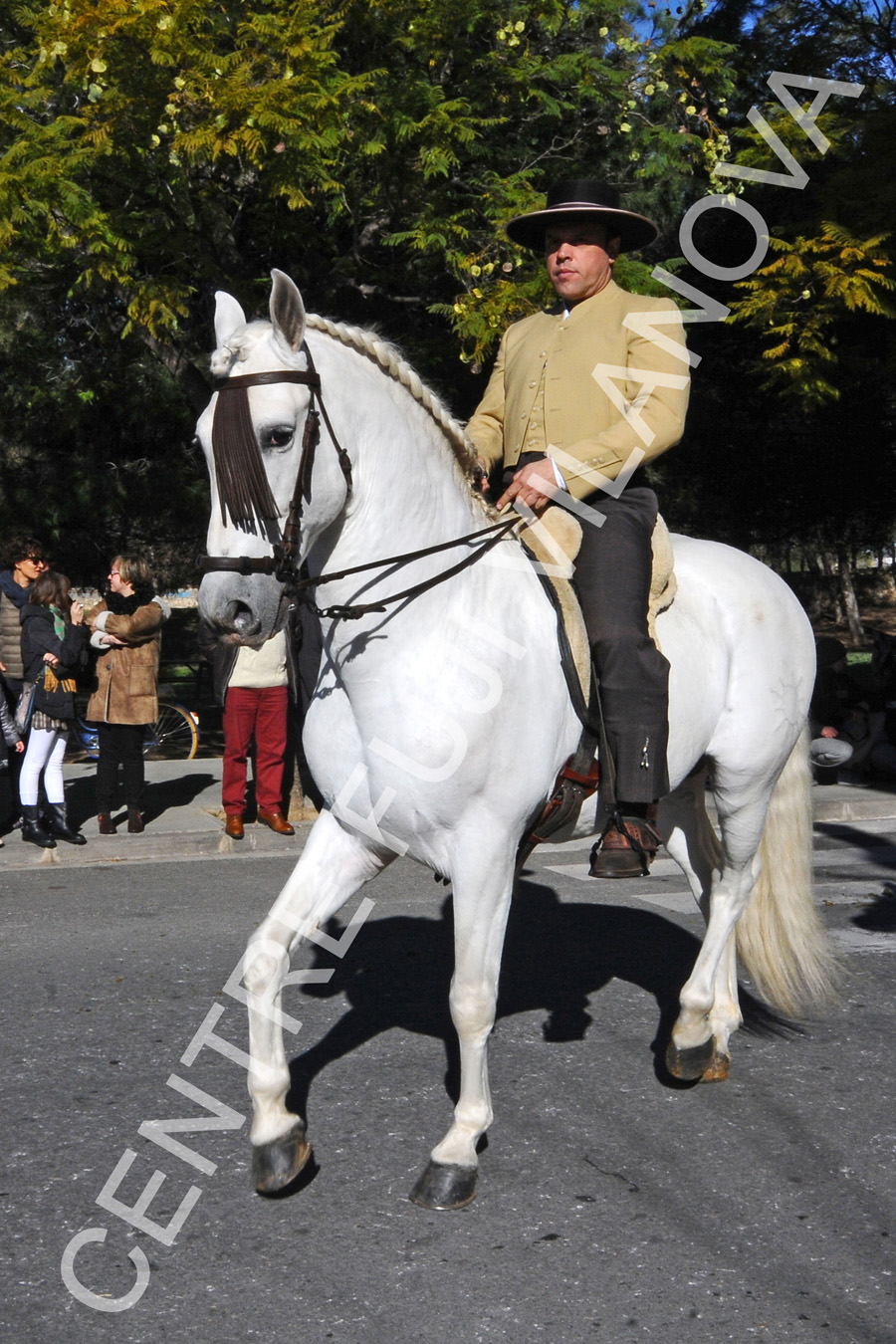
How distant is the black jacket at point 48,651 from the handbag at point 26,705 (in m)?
0.04

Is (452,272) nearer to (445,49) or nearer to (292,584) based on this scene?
(445,49)

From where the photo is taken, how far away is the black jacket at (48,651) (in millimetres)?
9828

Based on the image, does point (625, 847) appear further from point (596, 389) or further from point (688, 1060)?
point (596, 389)

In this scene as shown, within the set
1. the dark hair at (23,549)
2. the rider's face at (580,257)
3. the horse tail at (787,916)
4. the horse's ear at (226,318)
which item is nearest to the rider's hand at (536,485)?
the rider's face at (580,257)

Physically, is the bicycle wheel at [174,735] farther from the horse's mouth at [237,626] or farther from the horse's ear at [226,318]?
the horse's mouth at [237,626]

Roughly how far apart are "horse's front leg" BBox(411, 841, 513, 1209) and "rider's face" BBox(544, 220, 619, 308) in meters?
1.90

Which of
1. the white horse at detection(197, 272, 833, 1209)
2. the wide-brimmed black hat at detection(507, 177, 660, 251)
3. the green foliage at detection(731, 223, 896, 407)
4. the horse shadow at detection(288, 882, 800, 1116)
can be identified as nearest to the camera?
the white horse at detection(197, 272, 833, 1209)

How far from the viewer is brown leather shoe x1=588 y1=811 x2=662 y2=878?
4.33 meters

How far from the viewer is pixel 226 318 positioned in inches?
142

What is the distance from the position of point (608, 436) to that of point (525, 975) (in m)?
2.73

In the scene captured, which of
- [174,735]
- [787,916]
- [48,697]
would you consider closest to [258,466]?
[787,916]

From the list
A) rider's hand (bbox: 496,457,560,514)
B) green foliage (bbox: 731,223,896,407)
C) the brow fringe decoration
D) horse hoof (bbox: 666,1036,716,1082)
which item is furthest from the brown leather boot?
green foliage (bbox: 731,223,896,407)

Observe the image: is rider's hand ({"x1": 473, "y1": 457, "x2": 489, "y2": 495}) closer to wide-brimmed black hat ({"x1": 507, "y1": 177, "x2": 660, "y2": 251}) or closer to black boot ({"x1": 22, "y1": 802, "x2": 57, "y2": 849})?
wide-brimmed black hat ({"x1": 507, "y1": 177, "x2": 660, "y2": 251})

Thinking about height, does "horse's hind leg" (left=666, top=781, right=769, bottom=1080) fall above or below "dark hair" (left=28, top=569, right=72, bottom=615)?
below
